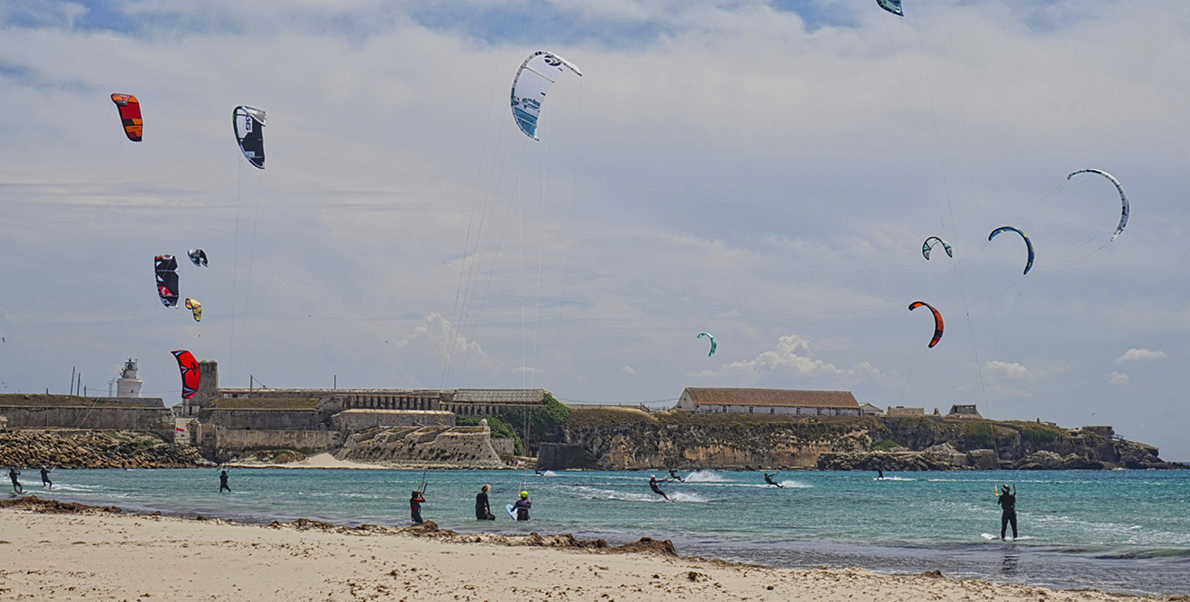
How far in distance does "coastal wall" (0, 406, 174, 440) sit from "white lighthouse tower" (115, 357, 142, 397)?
10.3 meters

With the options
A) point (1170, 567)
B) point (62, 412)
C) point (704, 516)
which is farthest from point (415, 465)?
point (1170, 567)

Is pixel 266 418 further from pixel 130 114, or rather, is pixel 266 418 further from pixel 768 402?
pixel 130 114

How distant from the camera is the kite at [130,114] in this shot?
2711 centimetres

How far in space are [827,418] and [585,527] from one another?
3094 inches

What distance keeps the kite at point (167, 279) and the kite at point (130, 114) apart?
8915 mm

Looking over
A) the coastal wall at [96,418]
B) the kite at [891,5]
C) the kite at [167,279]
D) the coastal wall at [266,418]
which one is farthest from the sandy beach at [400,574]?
the coastal wall at [266,418]

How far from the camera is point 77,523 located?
18.4 meters

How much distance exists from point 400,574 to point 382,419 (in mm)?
68365

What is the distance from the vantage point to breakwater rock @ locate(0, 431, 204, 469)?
59.3m

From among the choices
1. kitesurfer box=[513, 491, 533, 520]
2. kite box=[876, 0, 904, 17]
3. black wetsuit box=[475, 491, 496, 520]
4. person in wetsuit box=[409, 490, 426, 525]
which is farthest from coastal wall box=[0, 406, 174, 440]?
kite box=[876, 0, 904, 17]

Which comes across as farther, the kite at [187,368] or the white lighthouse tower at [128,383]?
the white lighthouse tower at [128,383]

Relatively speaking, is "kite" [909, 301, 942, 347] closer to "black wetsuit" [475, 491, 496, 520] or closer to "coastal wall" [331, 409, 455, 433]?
"black wetsuit" [475, 491, 496, 520]

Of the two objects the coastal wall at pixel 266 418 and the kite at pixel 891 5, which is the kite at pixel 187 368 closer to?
the kite at pixel 891 5

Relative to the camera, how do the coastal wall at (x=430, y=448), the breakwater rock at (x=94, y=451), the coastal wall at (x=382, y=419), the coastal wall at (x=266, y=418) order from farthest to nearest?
the coastal wall at (x=382, y=419)
the coastal wall at (x=266, y=418)
the coastal wall at (x=430, y=448)
the breakwater rock at (x=94, y=451)
